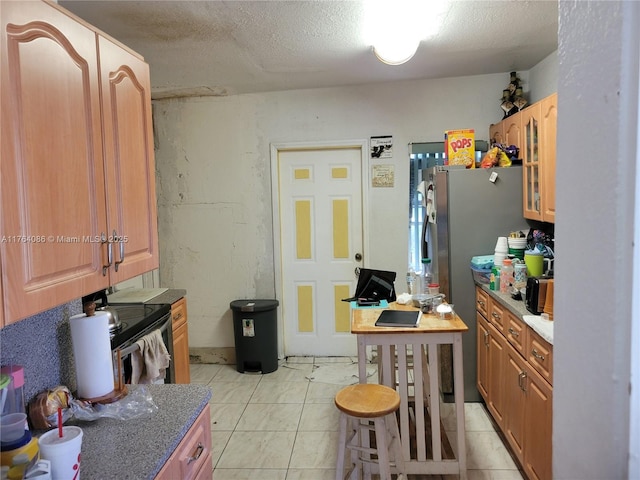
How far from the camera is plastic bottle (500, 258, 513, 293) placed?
2666 mm

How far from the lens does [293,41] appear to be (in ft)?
9.00

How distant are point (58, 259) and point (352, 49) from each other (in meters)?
2.42

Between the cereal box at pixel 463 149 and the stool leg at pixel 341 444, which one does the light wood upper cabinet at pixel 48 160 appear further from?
the cereal box at pixel 463 149

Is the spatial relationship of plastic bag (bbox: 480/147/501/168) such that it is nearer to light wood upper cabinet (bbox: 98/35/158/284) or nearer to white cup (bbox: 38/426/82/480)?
light wood upper cabinet (bbox: 98/35/158/284)

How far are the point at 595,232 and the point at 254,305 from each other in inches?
139

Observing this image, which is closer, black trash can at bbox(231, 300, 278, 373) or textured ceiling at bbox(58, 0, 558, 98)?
textured ceiling at bbox(58, 0, 558, 98)

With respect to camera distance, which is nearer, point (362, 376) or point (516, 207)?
point (362, 376)

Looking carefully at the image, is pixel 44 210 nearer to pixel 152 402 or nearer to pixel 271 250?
pixel 152 402

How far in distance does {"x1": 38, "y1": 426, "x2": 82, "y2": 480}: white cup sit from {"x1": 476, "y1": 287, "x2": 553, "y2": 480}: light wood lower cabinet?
1.79 meters

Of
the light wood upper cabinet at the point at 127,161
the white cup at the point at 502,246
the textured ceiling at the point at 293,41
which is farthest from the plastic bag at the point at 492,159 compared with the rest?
the light wood upper cabinet at the point at 127,161

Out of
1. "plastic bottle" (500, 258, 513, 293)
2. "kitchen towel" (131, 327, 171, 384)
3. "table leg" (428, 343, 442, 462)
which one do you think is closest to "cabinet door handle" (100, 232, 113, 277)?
"kitchen towel" (131, 327, 171, 384)

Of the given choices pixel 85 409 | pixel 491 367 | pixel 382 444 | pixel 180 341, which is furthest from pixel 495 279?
pixel 85 409

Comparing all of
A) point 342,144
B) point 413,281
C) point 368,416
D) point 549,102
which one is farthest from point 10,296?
point 342,144

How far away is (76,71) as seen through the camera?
1.21m
